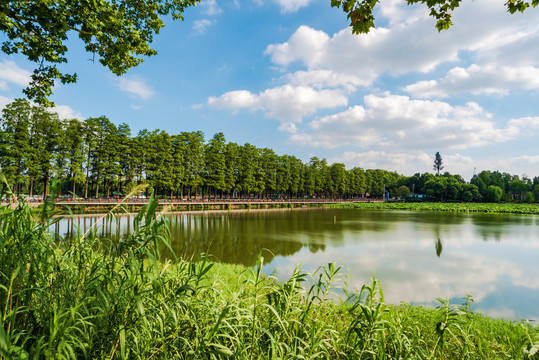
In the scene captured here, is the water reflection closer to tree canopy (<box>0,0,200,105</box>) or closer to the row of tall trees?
tree canopy (<box>0,0,200,105</box>)

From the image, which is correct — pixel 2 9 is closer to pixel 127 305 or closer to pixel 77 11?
pixel 77 11

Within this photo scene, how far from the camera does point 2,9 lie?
4875 millimetres

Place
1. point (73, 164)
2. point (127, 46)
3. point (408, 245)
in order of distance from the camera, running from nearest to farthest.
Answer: point (127, 46) → point (408, 245) → point (73, 164)

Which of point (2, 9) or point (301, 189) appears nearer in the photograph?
point (2, 9)

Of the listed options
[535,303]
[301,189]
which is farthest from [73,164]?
[301,189]

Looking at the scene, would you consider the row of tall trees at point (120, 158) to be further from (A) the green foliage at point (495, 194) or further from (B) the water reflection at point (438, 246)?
(A) the green foliage at point (495, 194)

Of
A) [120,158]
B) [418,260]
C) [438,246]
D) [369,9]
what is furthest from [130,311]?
[120,158]

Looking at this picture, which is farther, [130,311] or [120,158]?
[120,158]

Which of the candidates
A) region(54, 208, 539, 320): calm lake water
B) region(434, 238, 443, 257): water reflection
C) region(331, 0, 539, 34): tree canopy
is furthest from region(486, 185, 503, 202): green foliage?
region(331, 0, 539, 34): tree canopy

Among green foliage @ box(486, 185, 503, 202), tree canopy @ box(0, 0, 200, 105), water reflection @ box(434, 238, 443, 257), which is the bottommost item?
water reflection @ box(434, 238, 443, 257)

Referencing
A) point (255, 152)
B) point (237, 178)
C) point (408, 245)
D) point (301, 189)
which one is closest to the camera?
point (408, 245)

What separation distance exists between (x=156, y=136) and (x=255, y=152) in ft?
60.1

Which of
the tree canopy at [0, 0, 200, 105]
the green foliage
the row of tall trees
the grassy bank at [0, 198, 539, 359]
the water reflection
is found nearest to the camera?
the grassy bank at [0, 198, 539, 359]

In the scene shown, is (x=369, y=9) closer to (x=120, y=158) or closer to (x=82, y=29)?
(x=82, y=29)
